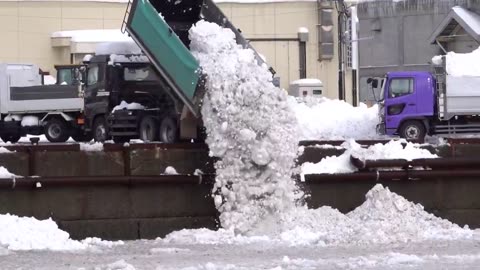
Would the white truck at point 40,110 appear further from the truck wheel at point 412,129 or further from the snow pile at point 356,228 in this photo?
the snow pile at point 356,228

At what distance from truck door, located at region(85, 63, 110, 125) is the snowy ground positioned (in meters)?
16.3

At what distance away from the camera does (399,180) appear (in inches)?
473

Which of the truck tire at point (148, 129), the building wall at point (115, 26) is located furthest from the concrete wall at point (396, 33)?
the truck tire at point (148, 129)

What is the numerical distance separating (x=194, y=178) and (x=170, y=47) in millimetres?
3031

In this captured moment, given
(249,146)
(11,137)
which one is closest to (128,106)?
(11,137)

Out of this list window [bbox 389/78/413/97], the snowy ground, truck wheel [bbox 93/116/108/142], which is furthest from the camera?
window [bbox 389/78/413/97]

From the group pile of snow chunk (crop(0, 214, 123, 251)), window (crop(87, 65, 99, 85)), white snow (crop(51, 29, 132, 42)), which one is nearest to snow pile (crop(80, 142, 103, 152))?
pile of snow chunk (crop(0, 214, 123, 251))

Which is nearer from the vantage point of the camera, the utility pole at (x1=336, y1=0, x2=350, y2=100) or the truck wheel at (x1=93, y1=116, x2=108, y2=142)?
the truck wheel at (x1=93, y1=116, x2=108, y2=142)

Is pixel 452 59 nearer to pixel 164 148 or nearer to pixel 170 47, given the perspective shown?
pixel 170 47

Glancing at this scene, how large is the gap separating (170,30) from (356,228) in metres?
4.82

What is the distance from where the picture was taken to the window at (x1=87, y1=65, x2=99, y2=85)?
27.4 meters

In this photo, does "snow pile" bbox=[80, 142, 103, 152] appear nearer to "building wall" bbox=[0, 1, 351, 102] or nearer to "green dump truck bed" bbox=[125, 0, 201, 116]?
"green dump truck bed" bbox=[125, 0, 201, 116]

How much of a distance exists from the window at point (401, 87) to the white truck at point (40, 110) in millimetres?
10380

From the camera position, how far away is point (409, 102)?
92.0ft
